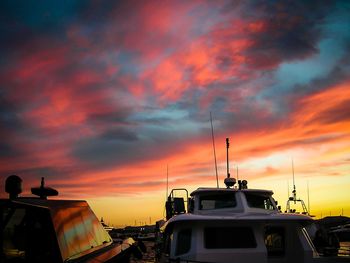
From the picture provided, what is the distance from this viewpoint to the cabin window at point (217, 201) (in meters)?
13.5

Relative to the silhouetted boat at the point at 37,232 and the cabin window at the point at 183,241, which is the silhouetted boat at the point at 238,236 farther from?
the silhouetted boat at the point at 37,232

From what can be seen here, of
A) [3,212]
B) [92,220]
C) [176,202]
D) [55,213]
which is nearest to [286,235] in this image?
[176,202]

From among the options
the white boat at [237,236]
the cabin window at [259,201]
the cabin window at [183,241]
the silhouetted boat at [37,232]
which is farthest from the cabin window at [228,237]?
the silhouetted boat at [37,232]

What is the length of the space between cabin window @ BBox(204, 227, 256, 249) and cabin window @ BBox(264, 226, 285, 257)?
1.77 m

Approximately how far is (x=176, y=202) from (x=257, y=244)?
6104 millimetres

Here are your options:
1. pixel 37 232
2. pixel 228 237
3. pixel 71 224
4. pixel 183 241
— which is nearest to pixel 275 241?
pixel 228 237

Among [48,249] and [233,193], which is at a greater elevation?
[233,193]

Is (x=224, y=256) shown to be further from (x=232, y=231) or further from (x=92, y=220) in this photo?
(x=92, y=220)

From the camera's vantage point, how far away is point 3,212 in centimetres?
512

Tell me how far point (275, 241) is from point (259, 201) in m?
1.56

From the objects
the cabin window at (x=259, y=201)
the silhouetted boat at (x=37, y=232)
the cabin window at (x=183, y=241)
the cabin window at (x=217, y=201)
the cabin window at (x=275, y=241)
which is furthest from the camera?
the cabin window at (x=259, y=201)

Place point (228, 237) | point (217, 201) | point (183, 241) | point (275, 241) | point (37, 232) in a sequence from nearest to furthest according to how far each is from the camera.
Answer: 1. point (37, 232)
2. point (228, 237)
3. point (183, 241)
4. point (275, 241)
5. point (217, 201)

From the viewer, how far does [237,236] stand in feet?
36.8

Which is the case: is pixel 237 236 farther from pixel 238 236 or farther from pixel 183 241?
pixel 183 241
